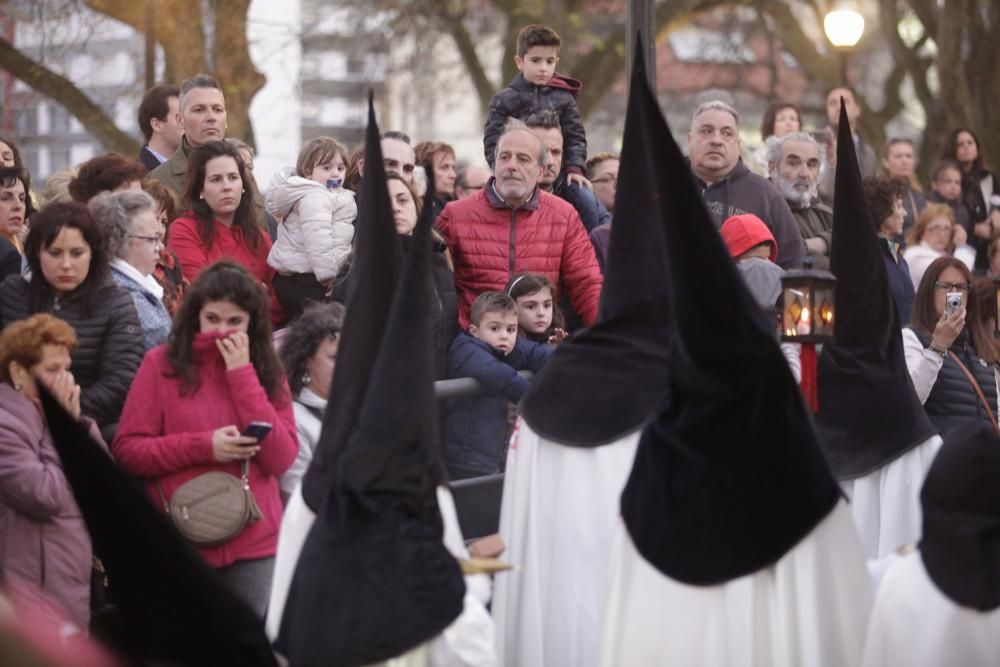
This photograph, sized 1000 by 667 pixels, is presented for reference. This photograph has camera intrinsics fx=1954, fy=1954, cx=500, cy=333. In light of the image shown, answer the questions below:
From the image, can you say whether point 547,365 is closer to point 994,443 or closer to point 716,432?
point 716,432

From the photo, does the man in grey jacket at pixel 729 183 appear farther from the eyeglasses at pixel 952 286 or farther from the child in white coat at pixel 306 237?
the child in white coat at pixel 306 237

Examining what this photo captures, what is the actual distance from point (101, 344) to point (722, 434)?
2863 mm

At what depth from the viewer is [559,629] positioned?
25.4 feet

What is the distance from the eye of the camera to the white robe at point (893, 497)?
325 inches

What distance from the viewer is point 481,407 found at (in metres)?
8.88

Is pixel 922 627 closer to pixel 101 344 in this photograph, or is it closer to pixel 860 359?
pixel 860 359

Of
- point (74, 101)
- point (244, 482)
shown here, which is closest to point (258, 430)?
point (244, 482)

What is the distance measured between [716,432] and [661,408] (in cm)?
26

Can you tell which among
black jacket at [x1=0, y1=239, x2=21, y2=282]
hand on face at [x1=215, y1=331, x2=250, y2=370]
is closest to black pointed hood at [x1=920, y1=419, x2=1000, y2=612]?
hand on face at [x1=215, y1=331, x2=250, y2=370]

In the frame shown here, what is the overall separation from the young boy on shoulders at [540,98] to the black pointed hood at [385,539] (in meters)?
4.64

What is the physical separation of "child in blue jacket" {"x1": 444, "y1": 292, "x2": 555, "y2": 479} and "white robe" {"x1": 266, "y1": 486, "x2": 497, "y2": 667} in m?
2.05

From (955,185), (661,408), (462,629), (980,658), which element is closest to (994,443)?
(980,658)

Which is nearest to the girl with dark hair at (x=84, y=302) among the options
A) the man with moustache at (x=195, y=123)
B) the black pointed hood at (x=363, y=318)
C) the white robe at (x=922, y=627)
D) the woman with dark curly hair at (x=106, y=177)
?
the woman with dark curly hair at (x=106, y=177)

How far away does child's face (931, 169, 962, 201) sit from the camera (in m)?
14.8
